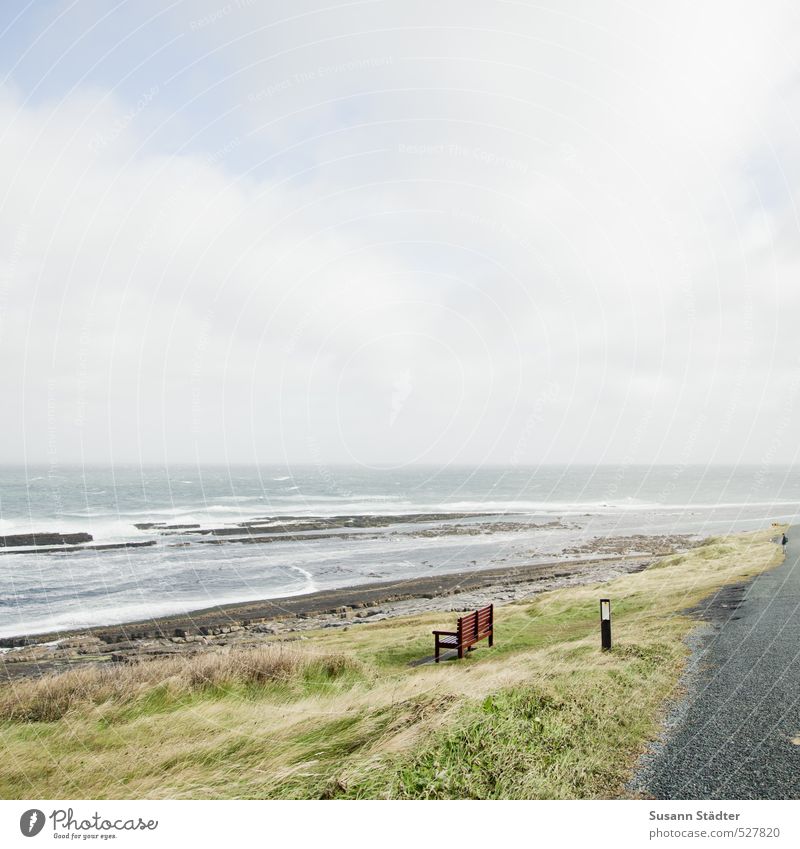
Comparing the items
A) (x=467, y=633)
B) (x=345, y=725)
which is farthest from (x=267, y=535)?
(x=345, y=725)

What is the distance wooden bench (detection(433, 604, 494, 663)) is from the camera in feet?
40.9

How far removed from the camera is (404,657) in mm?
13133

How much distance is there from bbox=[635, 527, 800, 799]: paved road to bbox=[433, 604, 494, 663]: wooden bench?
4902 millimetres

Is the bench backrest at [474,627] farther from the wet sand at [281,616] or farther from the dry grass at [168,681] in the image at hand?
the wet sand at [281,616]

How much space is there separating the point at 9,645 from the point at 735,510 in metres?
86.1

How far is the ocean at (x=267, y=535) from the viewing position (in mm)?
27688

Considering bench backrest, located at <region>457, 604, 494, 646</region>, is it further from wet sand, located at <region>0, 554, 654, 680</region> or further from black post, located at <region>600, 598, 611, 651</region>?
wet sand, located at <region>0, 554, 654, 680</region>

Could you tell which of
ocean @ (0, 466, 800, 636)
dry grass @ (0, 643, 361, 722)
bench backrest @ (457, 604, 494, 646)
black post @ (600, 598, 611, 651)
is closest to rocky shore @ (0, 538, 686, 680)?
ocean @ (0, 466, 800, 636)

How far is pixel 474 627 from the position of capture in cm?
1305

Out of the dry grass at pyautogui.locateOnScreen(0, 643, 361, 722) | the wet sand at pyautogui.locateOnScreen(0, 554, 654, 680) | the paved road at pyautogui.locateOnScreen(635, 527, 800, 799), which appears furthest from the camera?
the wet sand at pyautogui.locateOnScreen(0, 554, 654, 680)

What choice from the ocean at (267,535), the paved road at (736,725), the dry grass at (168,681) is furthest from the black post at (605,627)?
the ocean at (267,535)

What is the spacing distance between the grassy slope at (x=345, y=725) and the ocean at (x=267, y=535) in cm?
1535

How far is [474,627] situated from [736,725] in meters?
7.28
